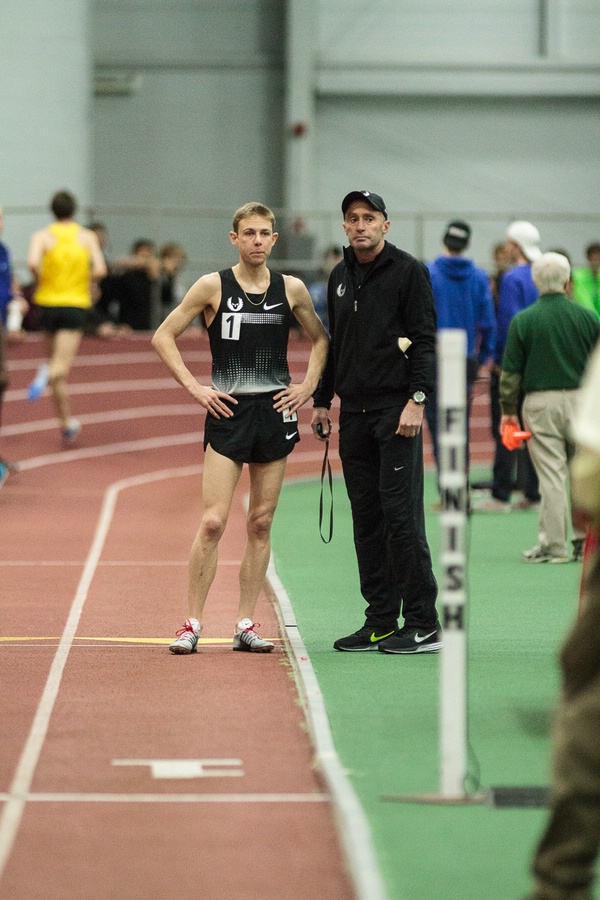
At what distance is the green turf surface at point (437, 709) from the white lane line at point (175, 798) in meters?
0.18

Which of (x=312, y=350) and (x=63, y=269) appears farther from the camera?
(x=63, y=269)

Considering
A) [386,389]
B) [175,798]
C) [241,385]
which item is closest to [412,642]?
[386,389]

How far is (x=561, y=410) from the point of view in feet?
32.1

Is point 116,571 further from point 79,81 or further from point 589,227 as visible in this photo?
point 589,227

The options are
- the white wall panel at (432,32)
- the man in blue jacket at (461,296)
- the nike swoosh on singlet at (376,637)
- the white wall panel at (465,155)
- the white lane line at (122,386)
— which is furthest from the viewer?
the white wall panel at (465,155)

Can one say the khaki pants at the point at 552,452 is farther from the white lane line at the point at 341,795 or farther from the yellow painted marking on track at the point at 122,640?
the white lane line at the point at 341,795

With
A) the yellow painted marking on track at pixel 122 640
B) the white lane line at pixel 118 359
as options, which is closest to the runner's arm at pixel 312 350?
the yellow painted marking on track at pixel 122 640

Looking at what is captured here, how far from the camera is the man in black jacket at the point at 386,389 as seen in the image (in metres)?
6.82

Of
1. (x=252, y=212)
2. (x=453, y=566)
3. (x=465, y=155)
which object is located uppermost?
(x=465, y=155)

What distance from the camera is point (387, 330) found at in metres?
6.85

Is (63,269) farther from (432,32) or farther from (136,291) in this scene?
(432,32)

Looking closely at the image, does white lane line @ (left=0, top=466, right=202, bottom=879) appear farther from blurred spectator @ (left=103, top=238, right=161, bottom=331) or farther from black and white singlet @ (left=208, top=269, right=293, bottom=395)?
blurred spectator @ (left=103, top=238, right=161, bottom=331)

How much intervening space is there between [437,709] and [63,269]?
989 centimetres

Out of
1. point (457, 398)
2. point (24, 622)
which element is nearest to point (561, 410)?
point (24, 622)
